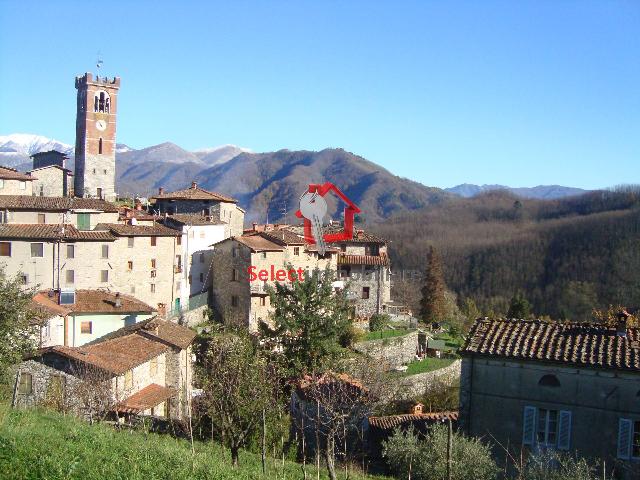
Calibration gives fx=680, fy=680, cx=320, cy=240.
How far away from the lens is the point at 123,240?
34062 millimetres

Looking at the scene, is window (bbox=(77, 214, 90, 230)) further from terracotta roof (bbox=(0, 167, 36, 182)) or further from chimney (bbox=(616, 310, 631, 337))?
chimney (bbox=(616, 310, 631, 337))

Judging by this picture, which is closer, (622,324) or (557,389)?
(557,389)

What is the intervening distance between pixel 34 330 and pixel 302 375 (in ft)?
30.5

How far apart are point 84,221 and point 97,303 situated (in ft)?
21.0

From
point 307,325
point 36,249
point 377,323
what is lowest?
point 377,323

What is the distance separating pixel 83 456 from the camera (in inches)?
404

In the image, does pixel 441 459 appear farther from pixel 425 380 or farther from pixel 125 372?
pixel 425 380

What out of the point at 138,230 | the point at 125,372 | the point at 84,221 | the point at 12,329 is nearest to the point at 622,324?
the point at 125,372

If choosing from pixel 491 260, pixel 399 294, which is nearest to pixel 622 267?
pixel 491 260

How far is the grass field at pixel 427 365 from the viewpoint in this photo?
107ft

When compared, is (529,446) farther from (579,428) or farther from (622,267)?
(622,267)

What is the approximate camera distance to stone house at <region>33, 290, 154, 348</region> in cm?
2705

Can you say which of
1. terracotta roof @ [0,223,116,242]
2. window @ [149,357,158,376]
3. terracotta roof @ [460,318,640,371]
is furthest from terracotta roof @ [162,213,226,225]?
terracotta roof @ [460,318,640,371]

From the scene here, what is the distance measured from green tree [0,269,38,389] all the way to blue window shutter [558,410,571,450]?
13.7m
